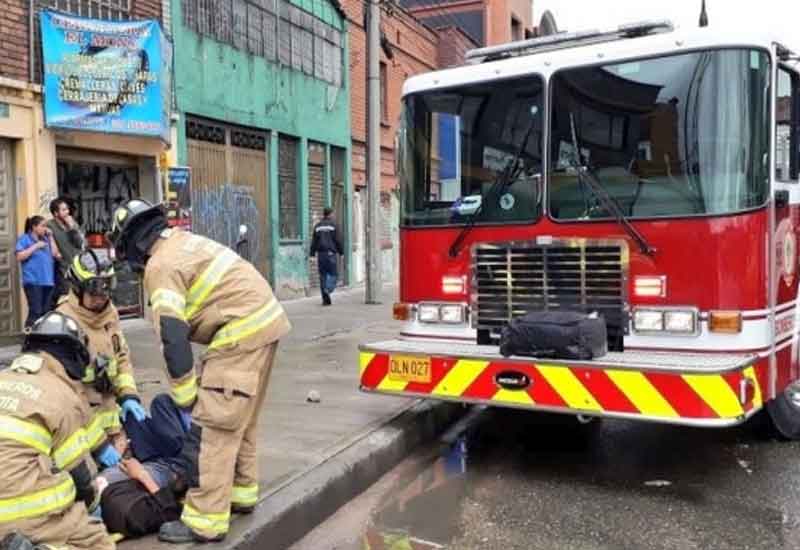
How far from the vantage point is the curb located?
3.96 m

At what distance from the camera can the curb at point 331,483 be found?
3961 millimetres

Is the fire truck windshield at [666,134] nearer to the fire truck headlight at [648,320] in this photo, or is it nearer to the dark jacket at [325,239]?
the fire truck headlight at [648,320]

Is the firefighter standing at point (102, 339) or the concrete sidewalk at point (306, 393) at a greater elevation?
the firefighter standing at point (102, 339)

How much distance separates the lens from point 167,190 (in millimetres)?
11117

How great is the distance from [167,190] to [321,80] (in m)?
5.37

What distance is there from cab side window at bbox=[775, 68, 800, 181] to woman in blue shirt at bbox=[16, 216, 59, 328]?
6591mm

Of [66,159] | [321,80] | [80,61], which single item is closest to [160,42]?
[80,61]

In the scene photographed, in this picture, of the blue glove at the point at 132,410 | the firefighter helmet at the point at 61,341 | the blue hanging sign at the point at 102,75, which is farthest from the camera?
the blue hanging sign at the point at 102,75

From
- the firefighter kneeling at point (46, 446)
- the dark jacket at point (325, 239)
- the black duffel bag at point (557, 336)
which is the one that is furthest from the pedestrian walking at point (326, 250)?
the firefighter kneeling at point (46, 446)

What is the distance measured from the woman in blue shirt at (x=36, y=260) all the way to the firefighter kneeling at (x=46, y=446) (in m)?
5.52

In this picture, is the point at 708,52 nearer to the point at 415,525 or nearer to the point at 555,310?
the point at 555,310

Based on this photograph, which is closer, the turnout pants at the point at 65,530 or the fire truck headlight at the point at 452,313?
the turnout pants at the point at 65,530

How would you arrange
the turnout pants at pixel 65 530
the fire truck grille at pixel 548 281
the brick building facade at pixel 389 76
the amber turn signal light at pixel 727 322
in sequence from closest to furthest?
1. the turnout pants at pixel 65 530
2. the amber turn signal light at pixel 727 322
3. the fire truck grille at pixel 548 281
4. the brick building facade at pixel 389 76

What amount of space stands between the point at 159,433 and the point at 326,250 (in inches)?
377
